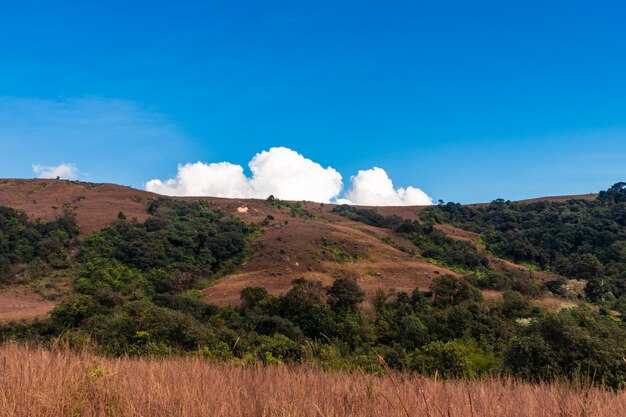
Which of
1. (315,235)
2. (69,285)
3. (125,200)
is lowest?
(69,285)

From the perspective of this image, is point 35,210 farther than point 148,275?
Yes

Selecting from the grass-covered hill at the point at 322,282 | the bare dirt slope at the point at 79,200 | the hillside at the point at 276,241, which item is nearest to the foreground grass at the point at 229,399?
the grass-covered hill at the point at 322,282

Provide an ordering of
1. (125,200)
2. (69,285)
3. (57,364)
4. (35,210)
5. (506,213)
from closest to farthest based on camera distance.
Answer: (57,364), (69,285), (35,210), (125,200), (506,213)

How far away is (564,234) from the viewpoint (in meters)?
51.4

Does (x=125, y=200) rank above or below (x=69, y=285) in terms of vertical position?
above

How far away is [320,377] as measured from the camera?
402 centimetres

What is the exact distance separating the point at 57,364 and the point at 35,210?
57.1 m

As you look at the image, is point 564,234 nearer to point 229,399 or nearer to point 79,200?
point 229,399

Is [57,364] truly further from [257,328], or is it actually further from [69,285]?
[69,285]

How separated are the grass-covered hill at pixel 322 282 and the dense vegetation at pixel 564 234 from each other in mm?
246

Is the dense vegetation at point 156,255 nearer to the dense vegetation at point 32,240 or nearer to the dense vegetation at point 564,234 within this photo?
the dense vegetation at point 32,240

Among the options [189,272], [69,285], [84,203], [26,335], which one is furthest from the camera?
[84,203]

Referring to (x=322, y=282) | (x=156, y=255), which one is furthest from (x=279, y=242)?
(x=156, y=255)

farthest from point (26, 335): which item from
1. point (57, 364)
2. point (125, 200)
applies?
point (125, 200)
